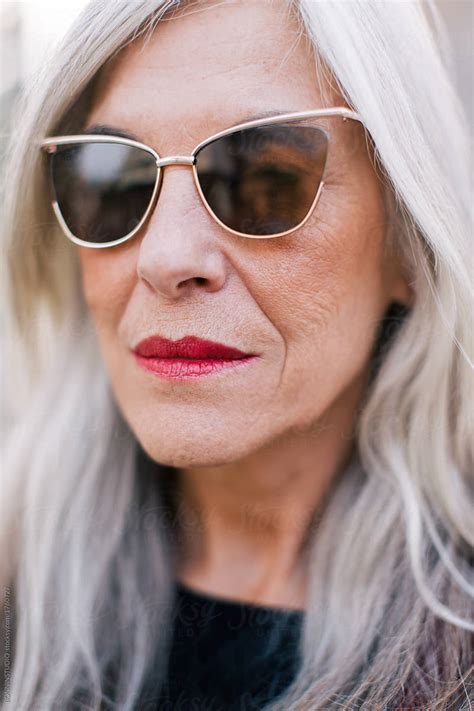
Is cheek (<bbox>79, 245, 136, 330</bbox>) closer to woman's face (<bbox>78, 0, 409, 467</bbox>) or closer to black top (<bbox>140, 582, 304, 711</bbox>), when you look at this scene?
woman's face (<bbox>78, 0, 409, 467</bbox>)

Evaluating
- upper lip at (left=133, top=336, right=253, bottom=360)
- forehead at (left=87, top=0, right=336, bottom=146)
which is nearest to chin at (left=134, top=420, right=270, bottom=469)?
upper lip at (left=133, top=336, right=253, bottom=360)

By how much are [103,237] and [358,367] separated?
0.49m

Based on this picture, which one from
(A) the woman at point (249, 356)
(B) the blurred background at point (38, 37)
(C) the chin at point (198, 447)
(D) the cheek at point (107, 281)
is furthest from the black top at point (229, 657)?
(B) the blurred background at point (38, 37)

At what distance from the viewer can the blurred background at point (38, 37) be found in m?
1.25

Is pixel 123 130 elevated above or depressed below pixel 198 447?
above

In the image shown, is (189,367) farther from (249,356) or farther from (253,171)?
(253,171)

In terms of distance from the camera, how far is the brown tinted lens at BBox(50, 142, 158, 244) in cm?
115

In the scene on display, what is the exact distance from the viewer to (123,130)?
1.16 metres

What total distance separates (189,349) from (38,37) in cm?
64

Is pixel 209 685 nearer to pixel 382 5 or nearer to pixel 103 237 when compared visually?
pixel 103 237

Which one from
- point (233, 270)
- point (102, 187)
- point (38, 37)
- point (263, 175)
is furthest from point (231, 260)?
point (38, 37)

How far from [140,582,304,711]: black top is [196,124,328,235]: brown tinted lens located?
679 mm

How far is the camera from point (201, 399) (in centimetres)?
117

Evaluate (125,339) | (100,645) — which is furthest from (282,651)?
(125,339)
